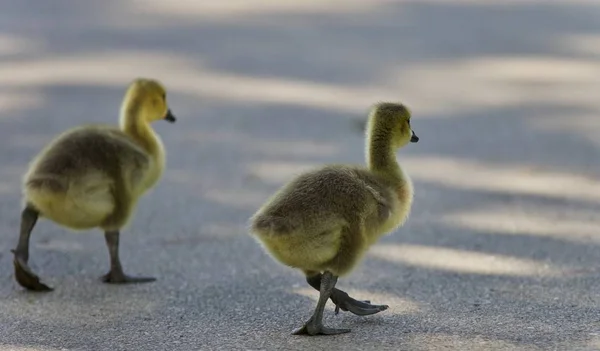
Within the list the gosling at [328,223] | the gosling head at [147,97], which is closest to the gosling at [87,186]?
the gosling head at [147,97]

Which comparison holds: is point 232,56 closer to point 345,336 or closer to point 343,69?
point 343,69

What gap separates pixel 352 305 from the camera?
204 inches

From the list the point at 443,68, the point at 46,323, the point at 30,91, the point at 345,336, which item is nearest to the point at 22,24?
the point at 30,91

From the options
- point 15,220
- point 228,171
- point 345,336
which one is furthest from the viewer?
point 228,171

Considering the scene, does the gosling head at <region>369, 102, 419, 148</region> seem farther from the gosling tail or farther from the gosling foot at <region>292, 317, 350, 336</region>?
the gosling foot at <region>292, 317, 350, 336</region>

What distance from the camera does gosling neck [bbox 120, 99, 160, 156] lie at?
653 cm

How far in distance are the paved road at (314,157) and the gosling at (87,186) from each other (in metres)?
0.21

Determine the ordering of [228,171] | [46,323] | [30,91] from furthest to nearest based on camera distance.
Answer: [30,91], [228,171], [46,323]

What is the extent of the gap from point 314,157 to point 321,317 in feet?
11.9

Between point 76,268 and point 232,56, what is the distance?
4.78 metres

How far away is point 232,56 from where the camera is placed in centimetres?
1085

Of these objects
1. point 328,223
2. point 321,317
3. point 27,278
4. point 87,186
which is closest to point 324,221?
point 328,223

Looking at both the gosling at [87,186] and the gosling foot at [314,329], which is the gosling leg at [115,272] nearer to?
the gosling at [87,186]

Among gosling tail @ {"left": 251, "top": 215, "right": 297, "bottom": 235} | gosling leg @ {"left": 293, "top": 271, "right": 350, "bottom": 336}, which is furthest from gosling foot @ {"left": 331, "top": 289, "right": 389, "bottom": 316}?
gosling tail @ {"left": 251, "top": 215, "right": 297, "bottom": 235}
